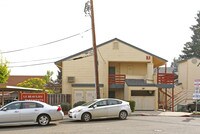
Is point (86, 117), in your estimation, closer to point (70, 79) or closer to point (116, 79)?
point (70, 79)

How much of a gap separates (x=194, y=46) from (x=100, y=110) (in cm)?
4805

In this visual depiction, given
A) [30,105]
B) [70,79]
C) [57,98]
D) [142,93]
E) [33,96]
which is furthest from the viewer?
[70,79]

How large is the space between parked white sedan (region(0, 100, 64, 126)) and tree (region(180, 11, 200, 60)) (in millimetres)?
50440

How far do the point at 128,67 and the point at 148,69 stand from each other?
251 cm

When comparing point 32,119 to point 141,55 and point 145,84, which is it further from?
point 141,55

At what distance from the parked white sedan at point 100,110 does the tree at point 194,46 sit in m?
45.6

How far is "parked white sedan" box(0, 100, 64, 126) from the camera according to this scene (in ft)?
59.6

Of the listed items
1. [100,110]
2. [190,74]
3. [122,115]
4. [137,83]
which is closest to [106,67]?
[137,83]

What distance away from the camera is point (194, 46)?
2611 inches

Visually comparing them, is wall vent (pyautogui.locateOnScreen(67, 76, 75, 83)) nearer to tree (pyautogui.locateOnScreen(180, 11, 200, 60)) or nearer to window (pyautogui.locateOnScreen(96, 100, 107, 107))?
window (pyautogui.locateOnScreen(96, 100, 107, 107))

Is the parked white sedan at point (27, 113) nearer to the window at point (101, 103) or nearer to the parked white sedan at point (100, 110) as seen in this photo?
the parked white sedan at point (100, 110)

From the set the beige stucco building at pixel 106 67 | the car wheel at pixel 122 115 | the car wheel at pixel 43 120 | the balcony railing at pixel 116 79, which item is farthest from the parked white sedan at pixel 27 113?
the balcony railing at pixel 116 79

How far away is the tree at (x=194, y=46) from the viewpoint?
65688 millimetres

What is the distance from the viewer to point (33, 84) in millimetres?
59250
